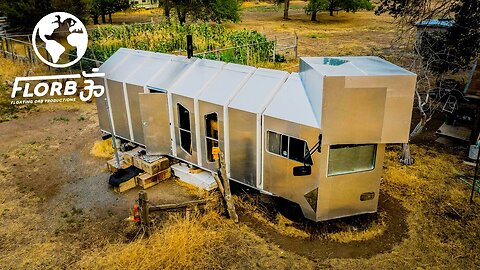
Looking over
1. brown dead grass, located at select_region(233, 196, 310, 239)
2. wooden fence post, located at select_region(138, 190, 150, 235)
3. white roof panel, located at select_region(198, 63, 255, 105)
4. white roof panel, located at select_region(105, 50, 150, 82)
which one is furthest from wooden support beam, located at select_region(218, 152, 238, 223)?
white roof panel, located at select_region(105, 50, 150, 82)

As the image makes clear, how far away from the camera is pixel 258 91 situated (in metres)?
7.89

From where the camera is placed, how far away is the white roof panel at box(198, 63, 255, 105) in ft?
26.8

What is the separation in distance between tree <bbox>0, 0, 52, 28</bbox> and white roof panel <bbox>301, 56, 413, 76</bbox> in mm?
20607

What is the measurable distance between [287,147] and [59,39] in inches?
867

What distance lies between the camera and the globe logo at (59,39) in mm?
18250

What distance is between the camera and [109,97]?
417 inches

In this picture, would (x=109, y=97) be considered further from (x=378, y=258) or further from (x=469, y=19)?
(x=469, y=19)

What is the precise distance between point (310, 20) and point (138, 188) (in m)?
32.4

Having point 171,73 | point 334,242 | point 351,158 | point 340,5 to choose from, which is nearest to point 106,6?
point 340,5

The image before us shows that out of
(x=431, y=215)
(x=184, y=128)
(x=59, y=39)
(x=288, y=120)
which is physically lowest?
(x=431, y=215)

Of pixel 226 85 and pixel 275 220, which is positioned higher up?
pixel 226 85

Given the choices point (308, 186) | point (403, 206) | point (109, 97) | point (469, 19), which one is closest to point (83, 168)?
point (109, 97)

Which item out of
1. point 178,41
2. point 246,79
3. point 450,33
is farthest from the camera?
point 178,41

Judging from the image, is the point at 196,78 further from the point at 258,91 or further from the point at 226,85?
the point at 258,91
